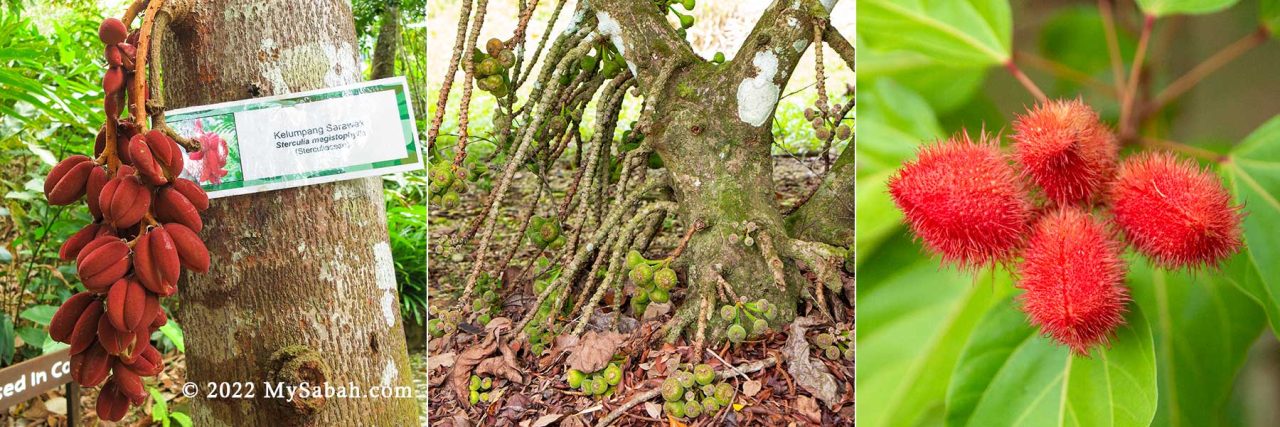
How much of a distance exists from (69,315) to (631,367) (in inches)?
27.6

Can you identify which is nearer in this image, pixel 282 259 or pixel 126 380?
pixel 126 380

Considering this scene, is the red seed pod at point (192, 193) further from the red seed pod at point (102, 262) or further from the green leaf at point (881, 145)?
the green leaf at point (881, 145)

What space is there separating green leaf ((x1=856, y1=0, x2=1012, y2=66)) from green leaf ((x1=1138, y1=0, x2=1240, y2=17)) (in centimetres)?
15

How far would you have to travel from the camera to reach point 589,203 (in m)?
1.36

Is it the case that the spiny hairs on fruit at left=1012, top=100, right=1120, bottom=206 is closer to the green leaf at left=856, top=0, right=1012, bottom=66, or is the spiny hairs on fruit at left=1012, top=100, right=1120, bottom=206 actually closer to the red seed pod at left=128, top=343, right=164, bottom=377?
the green leaf at left=856, top=0, right=1012, bottom=66

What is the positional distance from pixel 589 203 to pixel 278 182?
18.9 inches

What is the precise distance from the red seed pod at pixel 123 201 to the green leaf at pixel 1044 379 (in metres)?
0.95

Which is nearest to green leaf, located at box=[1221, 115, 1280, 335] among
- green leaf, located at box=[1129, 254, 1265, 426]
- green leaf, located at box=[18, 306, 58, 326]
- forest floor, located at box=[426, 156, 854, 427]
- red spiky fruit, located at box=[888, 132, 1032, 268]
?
green leaf, located at box=[1129, 254, 1265, 426]

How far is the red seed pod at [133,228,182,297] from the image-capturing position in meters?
0.81

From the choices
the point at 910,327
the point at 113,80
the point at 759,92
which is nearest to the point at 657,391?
the point at 910,327

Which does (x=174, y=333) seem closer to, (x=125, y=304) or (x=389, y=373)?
(x=389, y=373)

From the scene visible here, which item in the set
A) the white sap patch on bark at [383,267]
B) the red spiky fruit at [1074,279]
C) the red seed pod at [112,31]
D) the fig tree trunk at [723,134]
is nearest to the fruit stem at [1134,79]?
the red spiky fruit at [1074,279]

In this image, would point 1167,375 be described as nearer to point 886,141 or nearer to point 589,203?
point 886,141

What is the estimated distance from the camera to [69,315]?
2.79ft
